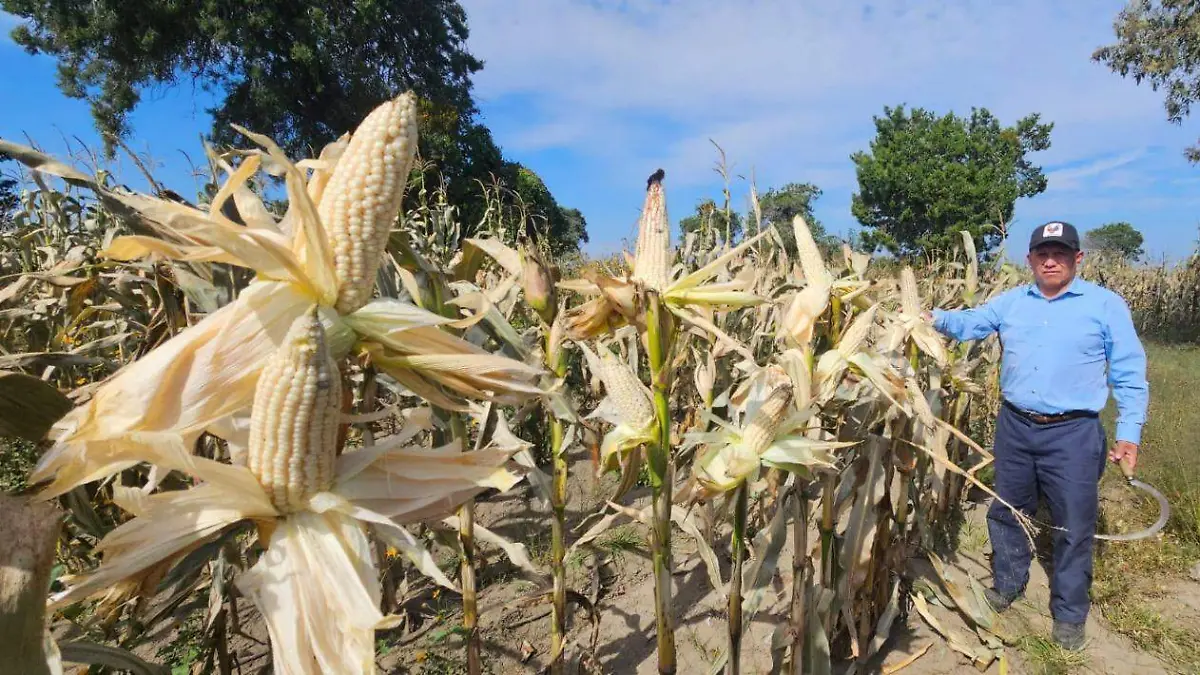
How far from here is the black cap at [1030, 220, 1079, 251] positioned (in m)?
3.11

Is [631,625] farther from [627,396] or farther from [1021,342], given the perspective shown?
Answer: [1021,342]

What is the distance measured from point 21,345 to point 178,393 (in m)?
3.66

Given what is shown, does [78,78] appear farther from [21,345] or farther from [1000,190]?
[1000,190]

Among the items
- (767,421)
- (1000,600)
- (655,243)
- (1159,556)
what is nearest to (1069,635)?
(1000,600)

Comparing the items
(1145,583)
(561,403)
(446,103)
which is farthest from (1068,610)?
(446,103)

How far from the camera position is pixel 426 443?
4.33 m

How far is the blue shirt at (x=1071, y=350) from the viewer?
9.86ft

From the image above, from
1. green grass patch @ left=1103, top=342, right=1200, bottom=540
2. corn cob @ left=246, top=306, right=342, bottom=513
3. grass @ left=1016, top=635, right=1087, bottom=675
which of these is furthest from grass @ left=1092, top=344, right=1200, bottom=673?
corn cob @ left=246, top=306, right=342, bottom=513

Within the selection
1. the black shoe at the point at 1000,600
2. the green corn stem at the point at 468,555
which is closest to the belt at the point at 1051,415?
the black shoe at the point at 1000,600

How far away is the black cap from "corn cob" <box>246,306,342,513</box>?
11.8 feet

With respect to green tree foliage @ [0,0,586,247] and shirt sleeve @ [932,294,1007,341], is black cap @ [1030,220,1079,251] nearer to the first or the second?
shirt sleeve @ [932,294,1007,341]

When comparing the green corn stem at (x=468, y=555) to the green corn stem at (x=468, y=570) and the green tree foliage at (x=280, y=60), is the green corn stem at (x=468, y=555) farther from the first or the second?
the green tree foliage at (x=280, y=60)

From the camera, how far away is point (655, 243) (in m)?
1.48

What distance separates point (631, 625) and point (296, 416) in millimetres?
2719
